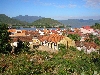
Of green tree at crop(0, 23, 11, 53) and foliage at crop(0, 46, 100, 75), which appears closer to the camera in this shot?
foliage at crop(0, 46, 100, 75)

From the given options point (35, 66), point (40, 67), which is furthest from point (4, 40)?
point (40, 67)

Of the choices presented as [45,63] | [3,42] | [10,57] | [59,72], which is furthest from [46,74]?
[3,42]

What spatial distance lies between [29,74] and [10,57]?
263 inches

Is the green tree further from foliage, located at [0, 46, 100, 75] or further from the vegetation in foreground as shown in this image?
foliage, located at [0, 46, 100, 75]

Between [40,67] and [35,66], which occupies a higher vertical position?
[35,66]

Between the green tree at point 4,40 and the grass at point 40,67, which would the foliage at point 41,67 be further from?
the green tree at point 4,40

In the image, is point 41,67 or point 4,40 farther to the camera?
point 4,40

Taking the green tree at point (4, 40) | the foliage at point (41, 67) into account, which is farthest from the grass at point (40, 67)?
the green tree at point (4, 40)

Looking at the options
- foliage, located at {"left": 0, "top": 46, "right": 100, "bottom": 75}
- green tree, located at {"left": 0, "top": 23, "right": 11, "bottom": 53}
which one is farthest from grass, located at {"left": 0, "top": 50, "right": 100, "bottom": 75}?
green tree, located at {"left": 0, "top": 23, "right": 11, "bottom": 53}

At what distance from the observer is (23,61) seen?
23.1m

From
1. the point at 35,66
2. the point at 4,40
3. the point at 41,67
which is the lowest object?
the point at 41,67

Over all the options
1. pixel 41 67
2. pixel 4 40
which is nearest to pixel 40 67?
pixel 41 67

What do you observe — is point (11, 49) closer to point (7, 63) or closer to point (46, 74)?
point (7, 63)

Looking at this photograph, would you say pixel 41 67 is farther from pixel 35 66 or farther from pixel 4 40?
pixel 4 40
